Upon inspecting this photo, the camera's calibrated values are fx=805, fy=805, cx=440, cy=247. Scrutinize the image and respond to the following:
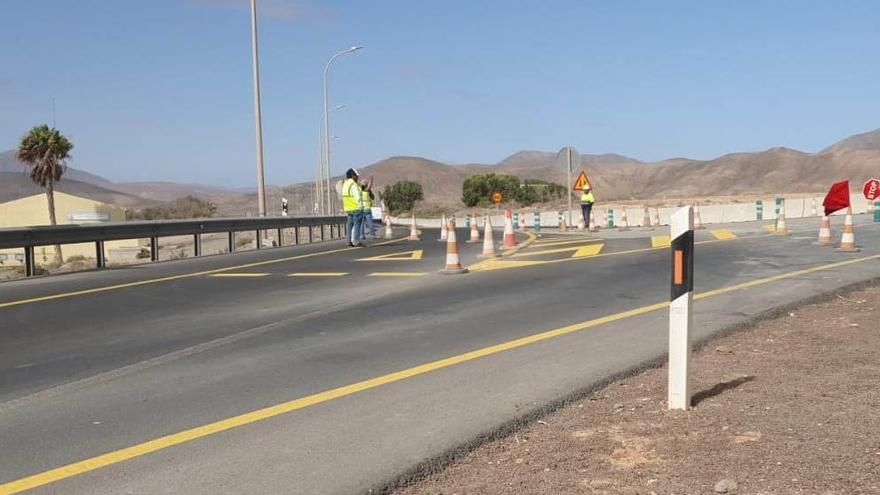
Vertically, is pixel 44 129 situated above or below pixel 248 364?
above

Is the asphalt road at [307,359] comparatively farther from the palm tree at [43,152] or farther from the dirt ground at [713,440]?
the palm tree at [43,152]

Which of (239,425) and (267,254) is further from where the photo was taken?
(267,254)

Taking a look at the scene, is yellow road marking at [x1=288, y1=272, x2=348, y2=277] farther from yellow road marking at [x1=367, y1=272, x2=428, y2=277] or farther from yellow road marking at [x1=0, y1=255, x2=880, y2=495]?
yellow road marking at [x1=0, y1=255, x2=880, y2=495]

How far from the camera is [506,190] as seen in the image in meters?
122

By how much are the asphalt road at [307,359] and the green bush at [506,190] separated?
106 meters

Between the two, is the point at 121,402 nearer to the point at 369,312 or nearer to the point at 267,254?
the point at 369,312

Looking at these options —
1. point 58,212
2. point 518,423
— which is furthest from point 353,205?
point 58,212

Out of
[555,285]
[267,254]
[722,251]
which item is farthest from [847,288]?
[267,254]

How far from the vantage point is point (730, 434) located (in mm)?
4383

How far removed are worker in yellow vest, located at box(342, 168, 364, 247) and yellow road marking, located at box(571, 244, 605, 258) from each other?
561cm

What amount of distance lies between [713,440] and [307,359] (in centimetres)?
357

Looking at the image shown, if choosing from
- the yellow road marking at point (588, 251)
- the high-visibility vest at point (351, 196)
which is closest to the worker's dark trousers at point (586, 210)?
the yellow road marking at point (588, 251)

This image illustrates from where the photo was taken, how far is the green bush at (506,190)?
119312 mm

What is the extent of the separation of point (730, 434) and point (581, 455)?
2.87 feet
